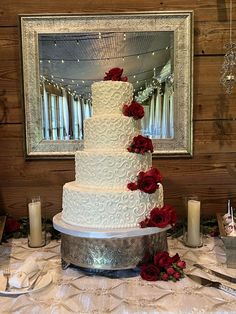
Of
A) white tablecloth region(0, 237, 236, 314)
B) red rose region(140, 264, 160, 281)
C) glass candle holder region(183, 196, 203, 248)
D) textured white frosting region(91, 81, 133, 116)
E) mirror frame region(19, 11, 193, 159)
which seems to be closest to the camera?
white tablecloth region(0, 237, 236, 314)

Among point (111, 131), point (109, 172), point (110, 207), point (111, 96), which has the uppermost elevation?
point (111, 96)

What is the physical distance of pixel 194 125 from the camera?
1.56 meters

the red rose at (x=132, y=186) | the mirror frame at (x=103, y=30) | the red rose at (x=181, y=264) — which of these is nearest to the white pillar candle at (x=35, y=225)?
the mirror frame at (x=103, y=30)

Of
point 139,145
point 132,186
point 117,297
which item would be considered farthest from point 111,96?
point 117,297

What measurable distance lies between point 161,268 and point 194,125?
2.38 ft

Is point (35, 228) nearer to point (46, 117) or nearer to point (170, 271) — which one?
point (46, 117)

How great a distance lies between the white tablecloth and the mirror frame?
22.8 inches

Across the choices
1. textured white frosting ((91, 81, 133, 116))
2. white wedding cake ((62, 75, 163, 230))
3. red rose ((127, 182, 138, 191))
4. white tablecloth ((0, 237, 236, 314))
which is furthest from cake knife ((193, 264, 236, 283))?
textured white frosting ((91, 81, 133, 116))

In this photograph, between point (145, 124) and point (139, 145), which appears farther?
point (145, 124)

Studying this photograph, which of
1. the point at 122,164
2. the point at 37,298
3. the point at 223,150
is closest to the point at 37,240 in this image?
the point at 37,298

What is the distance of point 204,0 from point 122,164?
91 centimetres

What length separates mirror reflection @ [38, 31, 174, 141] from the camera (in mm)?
1513

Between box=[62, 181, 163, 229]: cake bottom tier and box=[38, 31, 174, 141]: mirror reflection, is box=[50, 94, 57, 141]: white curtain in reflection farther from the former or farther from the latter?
box=[62, 181, 163, 229]: cake bottom tier

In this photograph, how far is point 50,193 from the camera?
1604 millimetres
